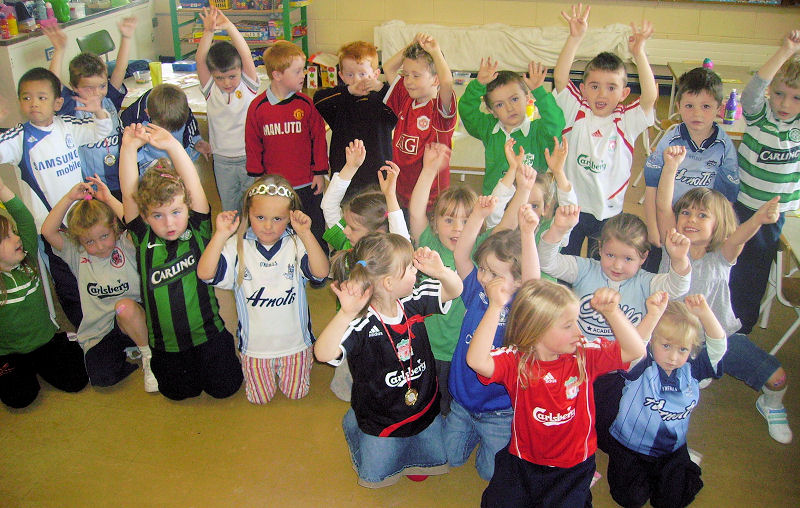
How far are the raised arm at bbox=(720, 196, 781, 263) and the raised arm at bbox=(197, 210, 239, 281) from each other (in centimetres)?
192

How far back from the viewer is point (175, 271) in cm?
263

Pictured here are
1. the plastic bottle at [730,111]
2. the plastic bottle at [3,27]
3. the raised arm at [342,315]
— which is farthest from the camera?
the plastic bottle at [3,27]

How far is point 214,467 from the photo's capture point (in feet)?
7.77

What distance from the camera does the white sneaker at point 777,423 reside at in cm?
248

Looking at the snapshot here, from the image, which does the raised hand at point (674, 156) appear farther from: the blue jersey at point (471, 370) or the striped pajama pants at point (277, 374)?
the striped pajama pants at point (277, 374)

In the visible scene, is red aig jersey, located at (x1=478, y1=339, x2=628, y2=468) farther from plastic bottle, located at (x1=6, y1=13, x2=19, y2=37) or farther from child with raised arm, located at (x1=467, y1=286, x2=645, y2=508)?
plastic bottle, located at (x1=6, y1=13, x2=19, y2=37)

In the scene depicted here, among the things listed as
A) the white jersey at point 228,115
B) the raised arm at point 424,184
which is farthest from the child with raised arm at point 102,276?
the raised arm at point 424,184

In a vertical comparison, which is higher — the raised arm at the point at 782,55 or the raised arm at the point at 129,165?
the raised arm at the point at 782,55

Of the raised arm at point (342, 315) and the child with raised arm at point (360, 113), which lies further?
the child with raised arm at point (360, 113)

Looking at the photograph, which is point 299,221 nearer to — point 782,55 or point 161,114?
point 161,114

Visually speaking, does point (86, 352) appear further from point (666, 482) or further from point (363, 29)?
point (363, 29)

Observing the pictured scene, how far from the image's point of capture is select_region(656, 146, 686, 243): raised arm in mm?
2486

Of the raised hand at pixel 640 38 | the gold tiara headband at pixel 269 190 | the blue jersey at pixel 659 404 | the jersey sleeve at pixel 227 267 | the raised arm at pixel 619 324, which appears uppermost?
the raised hand at pixel 640 38

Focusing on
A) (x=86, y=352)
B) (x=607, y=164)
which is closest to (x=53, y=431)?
(x=86, y=352)
